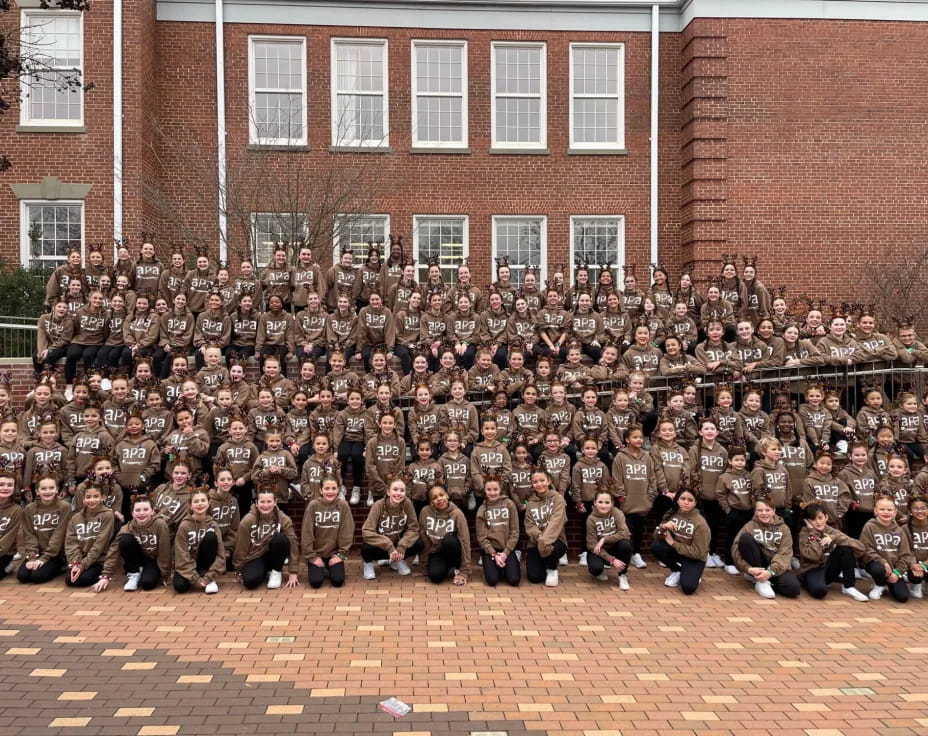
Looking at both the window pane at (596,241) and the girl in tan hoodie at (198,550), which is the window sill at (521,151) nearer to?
the window pane at (596,241)

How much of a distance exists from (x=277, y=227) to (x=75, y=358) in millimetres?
6293

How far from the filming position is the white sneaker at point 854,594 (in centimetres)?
848

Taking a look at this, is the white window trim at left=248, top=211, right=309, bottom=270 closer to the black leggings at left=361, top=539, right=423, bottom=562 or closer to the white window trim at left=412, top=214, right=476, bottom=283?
the white window trim at left=412, top=214, right=476, bottom=283

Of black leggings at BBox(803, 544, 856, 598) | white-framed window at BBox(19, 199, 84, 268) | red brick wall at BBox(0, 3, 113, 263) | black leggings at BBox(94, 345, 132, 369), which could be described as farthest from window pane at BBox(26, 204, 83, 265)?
black leggings at BBox(803, 544, 856, 598)

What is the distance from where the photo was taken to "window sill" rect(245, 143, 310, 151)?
18172 mm

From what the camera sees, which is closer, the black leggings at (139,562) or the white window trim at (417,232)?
the black leggings at (139,562)

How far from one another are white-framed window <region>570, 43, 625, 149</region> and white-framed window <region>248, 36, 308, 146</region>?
6.71 metres

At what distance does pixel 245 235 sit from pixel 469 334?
24.3ft

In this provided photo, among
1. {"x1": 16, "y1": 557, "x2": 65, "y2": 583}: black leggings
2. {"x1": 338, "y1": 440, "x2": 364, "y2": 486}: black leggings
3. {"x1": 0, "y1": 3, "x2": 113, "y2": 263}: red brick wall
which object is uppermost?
{"x1": 0, "y1": 3, "x2": 113, "y2": 263}: red brick wall

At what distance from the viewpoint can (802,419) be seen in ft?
34.2

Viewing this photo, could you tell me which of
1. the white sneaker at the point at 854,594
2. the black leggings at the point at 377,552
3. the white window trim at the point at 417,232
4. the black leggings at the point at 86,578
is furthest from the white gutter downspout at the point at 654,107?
the black leggings at the point at 86,578

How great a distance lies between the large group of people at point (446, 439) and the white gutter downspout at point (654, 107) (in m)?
6.45

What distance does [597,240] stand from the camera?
66.2 feet

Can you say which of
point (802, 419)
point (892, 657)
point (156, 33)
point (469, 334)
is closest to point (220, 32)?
point (156, 33)
